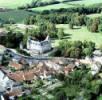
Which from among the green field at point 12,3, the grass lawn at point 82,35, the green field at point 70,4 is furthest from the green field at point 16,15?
the grass lawn at point 82,35

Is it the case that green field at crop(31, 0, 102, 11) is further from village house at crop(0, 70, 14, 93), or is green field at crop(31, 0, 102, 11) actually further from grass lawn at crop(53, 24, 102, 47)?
village house at crop(0, 70, 14, 93)

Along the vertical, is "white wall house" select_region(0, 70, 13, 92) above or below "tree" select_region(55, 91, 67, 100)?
above

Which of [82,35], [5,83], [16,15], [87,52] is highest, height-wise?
[16,15]

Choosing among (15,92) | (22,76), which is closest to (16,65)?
(22,76)

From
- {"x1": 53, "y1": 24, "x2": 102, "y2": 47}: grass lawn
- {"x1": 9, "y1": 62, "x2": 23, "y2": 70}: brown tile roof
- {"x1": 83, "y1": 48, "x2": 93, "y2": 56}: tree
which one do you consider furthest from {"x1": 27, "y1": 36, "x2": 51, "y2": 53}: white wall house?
{"x1": 9, "y1": 62, "x2": 23, "y2": 70}: brown tile roof

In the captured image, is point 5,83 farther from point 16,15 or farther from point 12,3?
point 12,3

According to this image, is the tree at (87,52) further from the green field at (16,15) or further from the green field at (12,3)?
the green field at (12,3)

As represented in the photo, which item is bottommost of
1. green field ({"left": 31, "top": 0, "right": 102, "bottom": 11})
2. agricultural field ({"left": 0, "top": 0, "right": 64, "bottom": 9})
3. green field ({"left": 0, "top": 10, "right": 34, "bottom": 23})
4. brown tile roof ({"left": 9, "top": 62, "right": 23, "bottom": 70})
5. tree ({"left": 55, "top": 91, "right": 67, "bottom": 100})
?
tree ({"left": 55, "top": 91, "right": 67, "bottom": 100})

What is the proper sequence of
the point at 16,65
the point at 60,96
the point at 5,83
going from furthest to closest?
the point at 16,65 < the point at 5,83 < the point at 60,96


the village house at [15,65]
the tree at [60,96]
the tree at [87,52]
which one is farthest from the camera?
the tree at [87,52]

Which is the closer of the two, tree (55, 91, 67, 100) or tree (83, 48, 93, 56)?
tree (55, 91, 67, 100)
